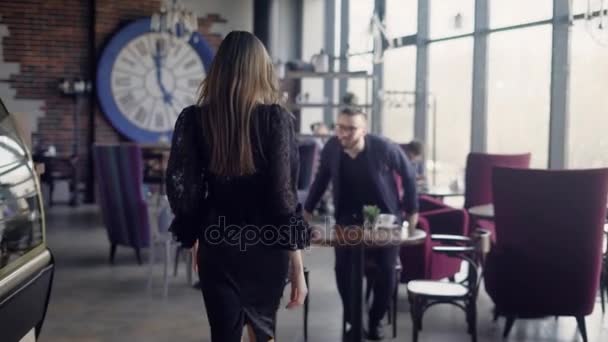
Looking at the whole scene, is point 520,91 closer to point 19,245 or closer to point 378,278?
point 378,278

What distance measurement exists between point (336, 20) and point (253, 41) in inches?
320

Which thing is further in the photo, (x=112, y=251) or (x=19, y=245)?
(x=112, y=251)

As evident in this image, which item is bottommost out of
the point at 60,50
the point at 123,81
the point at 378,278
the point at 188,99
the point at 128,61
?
the point at 378,278

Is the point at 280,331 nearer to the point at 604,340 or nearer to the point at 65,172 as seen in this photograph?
the point at 604,340

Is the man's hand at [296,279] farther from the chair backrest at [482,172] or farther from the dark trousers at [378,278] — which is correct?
the chair backrest at [482,172]

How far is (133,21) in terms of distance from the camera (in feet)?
32.2

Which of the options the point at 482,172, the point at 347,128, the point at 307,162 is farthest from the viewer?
the point at 307,162

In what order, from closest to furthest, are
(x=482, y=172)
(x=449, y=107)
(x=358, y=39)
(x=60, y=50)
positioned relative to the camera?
(x=482, y=172)
(x=449, y=107)
(x=358, y=39)
(x=60, y=50)

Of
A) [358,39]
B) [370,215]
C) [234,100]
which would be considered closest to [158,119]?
[358,39]

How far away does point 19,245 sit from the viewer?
1.95 metres

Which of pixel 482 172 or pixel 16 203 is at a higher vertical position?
pixel 16 203

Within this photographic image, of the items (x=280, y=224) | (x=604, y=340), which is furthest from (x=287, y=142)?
(x=604, y=340)

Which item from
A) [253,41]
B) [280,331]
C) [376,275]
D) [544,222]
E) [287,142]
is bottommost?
[280,331]

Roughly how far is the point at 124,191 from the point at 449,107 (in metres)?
3.56
